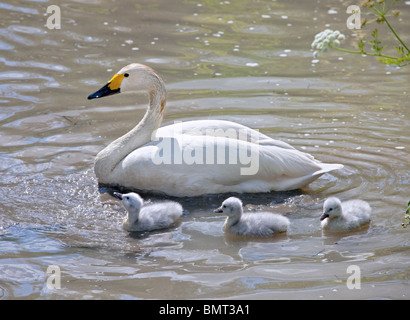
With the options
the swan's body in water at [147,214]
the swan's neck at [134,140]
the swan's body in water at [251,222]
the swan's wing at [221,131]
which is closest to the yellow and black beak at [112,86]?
the swan's neck at [134,140]

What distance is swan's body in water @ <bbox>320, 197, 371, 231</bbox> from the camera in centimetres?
615

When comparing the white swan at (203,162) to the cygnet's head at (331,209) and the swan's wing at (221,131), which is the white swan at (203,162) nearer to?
the swan's wing at (221,131)

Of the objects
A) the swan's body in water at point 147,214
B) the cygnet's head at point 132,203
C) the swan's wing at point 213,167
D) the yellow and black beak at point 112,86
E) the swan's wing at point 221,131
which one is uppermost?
the yellow and black beak at point 112,86

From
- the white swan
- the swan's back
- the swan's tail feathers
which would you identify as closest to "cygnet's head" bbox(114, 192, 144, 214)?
the white swan

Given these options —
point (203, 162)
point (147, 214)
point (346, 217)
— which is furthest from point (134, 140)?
point (346, 217)

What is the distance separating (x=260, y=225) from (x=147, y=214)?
1.01 meters

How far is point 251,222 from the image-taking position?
6160mm

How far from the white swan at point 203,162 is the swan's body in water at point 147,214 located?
0.50 meters

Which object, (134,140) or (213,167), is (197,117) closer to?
(134,140)

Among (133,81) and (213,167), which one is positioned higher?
(133,81)

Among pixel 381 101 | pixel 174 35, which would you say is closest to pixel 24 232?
pixel 381 101

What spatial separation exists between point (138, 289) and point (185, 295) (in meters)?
0.35

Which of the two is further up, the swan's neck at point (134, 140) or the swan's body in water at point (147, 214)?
the swan's neck at point (134, 140)

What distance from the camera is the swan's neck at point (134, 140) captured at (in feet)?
23.8
